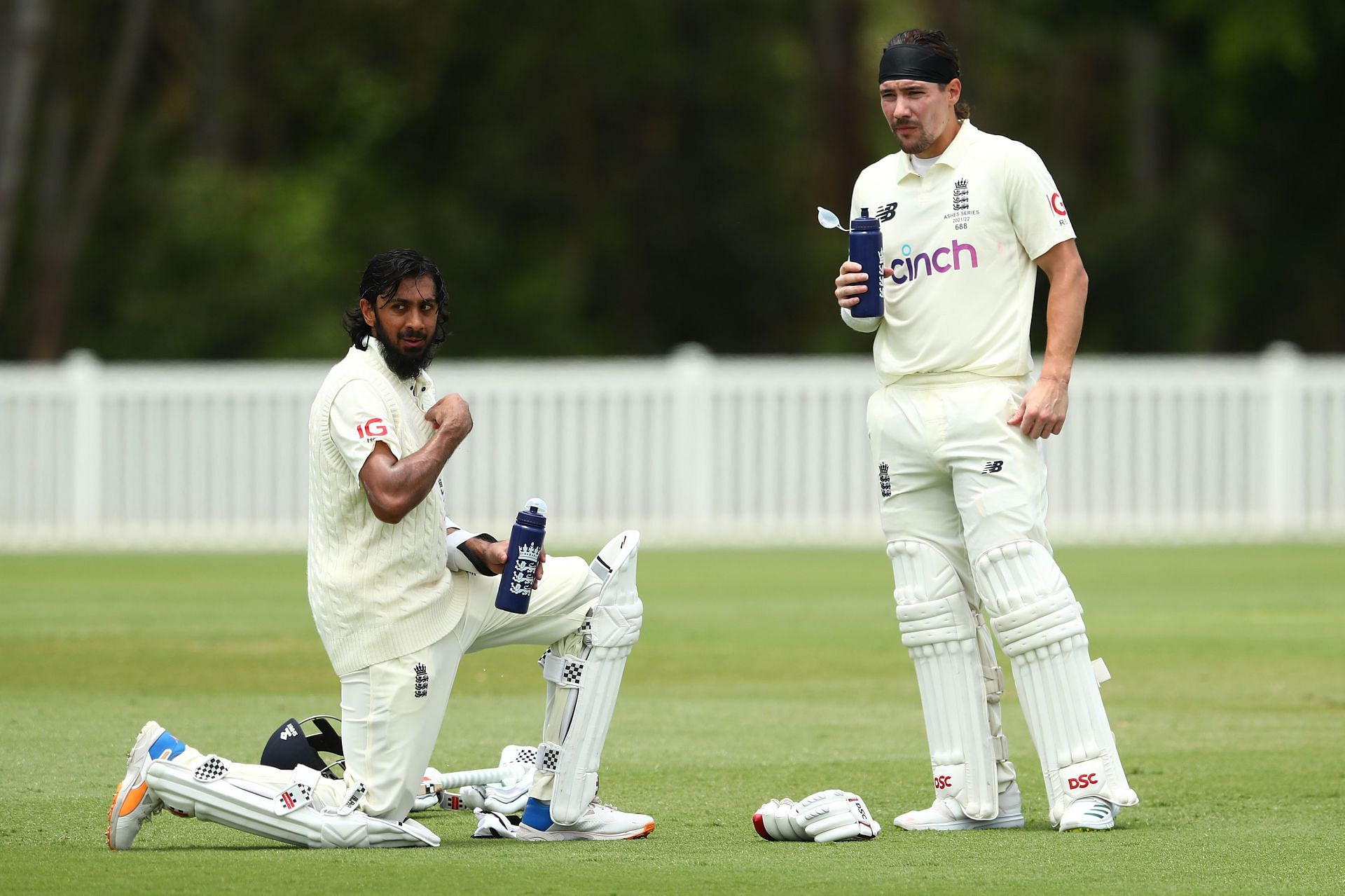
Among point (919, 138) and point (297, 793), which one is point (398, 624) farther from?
point (919, 138)

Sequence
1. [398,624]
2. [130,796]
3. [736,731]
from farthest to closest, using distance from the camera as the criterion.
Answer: [736,731] → [398,624] → [130,796]

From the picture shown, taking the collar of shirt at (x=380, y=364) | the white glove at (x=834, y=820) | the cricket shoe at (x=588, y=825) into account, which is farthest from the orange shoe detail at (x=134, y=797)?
the white glove at (x=834, y=820)

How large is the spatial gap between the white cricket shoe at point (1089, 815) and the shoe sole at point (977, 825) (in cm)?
24

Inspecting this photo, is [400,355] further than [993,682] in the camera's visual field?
No

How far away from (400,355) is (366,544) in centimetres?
54

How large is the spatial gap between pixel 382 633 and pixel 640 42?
86.0 feet

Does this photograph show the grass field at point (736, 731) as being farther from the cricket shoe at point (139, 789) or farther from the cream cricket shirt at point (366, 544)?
the cream cricket shirt at point (366, 544)

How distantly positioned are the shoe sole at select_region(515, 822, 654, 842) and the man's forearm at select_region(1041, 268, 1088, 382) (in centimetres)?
175

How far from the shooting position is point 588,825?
19.4ft

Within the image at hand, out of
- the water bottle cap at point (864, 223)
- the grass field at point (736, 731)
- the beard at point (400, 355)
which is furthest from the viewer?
the water bottle cap at point (864, 223)

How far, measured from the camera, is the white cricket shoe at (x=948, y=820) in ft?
19.9

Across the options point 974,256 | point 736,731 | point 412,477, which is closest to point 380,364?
point 412,477

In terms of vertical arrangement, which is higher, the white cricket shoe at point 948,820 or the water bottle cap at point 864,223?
the water bottle cap at point 864,223

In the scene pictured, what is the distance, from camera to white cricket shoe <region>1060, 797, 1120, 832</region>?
19.4ft
